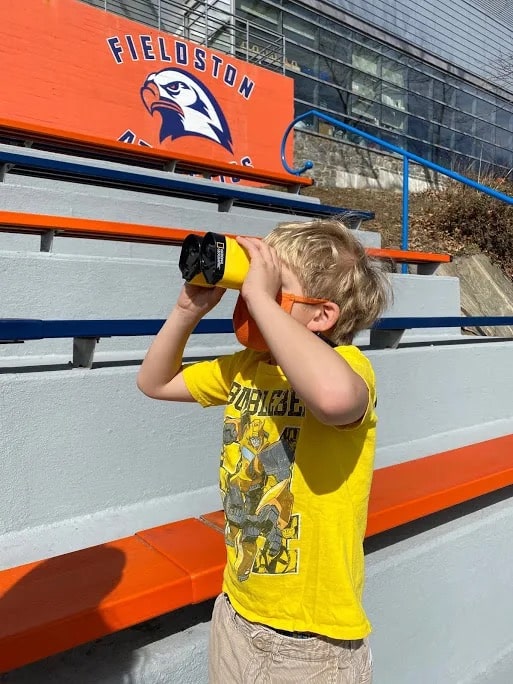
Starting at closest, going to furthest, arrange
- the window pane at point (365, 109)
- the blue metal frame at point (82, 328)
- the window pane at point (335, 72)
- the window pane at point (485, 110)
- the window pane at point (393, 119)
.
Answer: the blue metal frame at point (82, 328)
the window pane at point (335, 72)
the window pane at point (365, 109)
the window pane at point (393, 119)
the window pane at point (485, 110)

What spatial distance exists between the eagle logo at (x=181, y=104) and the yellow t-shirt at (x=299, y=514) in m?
6.36

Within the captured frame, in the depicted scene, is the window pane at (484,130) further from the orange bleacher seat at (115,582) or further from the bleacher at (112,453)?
the orange bleacher seat at (115,582)

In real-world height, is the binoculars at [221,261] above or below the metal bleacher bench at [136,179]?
below

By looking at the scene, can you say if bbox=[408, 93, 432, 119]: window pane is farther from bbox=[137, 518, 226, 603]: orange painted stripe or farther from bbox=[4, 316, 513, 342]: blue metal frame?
bbox=[137, 518, 226, 603]: orange painted stripe

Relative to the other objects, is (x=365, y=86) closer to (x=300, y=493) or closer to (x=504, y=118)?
(x=504, y=118)

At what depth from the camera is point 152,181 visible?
396 centimetres

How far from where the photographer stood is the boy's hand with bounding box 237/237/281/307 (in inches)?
38.6

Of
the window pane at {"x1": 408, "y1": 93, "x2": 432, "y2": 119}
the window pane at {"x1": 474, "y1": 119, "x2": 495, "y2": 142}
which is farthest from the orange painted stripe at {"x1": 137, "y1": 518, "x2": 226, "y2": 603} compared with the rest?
the window pane at {"x1": 474, "y1": 119, "x2": 495, "y2": 142}

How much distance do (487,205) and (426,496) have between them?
7.07m

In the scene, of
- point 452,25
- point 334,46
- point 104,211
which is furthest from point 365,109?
point 104,211

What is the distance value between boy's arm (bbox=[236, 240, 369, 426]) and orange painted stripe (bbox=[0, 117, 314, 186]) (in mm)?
3581

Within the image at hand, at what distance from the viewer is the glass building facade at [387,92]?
11312mm

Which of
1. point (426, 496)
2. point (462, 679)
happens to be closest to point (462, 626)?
point (462, 679)

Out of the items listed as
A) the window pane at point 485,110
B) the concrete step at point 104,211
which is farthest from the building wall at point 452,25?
the concrete step at point 104,211
